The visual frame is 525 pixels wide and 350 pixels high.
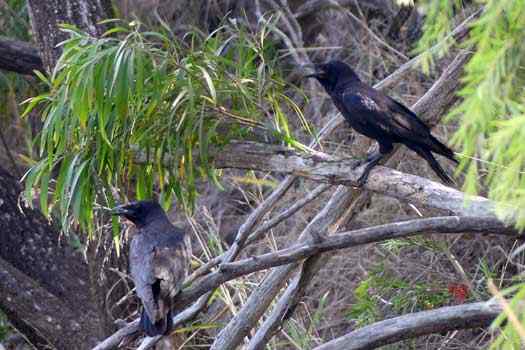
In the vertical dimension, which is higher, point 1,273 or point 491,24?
point 491,24

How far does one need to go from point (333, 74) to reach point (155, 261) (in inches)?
68.1

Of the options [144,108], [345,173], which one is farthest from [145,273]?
[345,173]

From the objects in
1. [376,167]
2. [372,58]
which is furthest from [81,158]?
[372,58]

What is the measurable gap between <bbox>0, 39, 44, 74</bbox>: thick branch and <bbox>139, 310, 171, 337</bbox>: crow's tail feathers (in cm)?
295

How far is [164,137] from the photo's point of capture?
216 inches

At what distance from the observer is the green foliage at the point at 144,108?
5.11 m

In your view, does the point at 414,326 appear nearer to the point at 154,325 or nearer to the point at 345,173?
Result: the point at 345,173

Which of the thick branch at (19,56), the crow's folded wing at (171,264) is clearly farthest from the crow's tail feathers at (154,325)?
the thick branch at (19,56)

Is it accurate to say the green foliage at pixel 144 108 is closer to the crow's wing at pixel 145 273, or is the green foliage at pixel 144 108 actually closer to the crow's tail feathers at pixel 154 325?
the crow's wing at pixel 145 273

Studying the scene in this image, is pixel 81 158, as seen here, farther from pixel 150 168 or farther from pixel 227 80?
pixel 227 80

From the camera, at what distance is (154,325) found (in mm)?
5527

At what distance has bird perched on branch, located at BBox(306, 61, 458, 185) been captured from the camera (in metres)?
5.74

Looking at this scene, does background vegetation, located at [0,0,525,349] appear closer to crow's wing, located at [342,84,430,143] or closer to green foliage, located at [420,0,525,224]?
green foliage, located at [420,0,525,224]

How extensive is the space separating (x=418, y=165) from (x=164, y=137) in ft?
10.8
